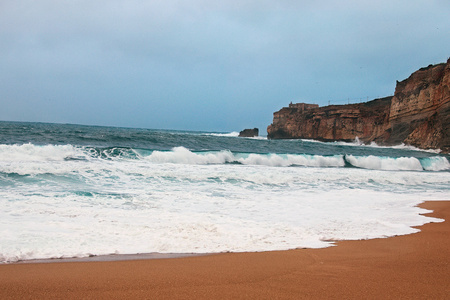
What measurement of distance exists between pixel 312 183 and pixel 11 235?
8868mm

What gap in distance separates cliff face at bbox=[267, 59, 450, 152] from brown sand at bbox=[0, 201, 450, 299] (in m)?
32.0

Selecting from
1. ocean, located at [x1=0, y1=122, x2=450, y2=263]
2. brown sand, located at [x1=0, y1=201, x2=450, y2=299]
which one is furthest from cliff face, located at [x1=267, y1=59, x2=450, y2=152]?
brown sand, located at [x1=0, y1=201, x2=450, y2=299]

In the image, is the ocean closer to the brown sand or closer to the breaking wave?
the brown sand

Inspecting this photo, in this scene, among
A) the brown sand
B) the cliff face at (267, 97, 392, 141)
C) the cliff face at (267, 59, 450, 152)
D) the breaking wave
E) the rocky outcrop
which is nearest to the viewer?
the brown sand

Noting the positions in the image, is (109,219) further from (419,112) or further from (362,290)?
(419,112)

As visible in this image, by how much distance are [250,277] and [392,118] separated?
157 feet

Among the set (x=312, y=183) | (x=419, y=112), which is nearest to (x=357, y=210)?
(x=312, y=183)

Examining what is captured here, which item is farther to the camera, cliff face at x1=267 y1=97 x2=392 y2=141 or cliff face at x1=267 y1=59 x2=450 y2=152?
cliff face at x1=267 y1=97 x2=392 y2=141

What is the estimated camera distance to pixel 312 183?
35.5 ft

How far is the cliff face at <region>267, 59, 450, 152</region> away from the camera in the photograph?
3186cm

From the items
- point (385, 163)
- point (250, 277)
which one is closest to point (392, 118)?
point (385, 163)

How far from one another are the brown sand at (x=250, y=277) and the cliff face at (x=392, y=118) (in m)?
32.0

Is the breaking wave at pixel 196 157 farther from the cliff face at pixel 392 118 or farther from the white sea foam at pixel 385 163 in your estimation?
the cliff face at pixel 392 118

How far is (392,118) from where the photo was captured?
145 ft
